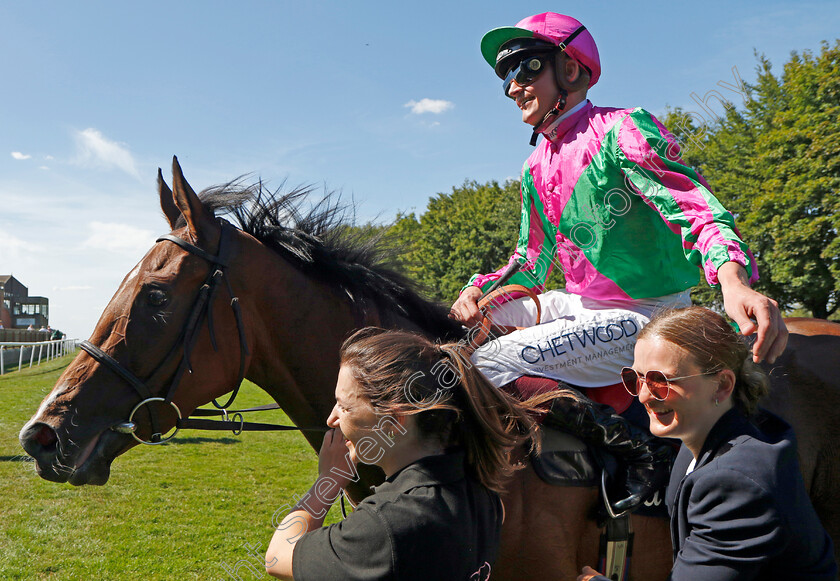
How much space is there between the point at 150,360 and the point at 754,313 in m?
2.05

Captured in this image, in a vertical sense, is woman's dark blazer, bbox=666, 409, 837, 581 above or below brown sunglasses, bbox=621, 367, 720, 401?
below

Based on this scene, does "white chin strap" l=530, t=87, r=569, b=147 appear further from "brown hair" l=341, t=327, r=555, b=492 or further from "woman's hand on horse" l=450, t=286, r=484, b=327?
"brown hair" l=341, t=327, r=555, b=492

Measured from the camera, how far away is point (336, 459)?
172 cm

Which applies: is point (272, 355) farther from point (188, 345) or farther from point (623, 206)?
point (623, 206)

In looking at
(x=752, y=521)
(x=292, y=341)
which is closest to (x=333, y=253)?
(x=292, y=341)

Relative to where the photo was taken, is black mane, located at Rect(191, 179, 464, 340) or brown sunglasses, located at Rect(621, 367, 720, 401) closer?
brown sunglasses, located at Rect(621, 367, 720, 401)

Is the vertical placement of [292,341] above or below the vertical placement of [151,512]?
above

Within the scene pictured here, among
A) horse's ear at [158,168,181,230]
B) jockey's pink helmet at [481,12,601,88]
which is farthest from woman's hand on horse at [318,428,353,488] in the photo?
jockey's pink helmet at [481,12,601,88]

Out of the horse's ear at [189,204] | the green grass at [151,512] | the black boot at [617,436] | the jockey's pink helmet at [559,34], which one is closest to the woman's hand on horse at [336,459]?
the black boot at [617,436]

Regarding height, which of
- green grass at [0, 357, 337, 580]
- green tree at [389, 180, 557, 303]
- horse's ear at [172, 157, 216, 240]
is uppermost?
green tree at [389, 180, 557, 303]

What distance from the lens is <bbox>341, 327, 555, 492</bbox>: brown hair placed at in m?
1.50

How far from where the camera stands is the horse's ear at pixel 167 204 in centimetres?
254

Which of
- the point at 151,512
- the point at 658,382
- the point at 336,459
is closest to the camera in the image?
the point at 658,382

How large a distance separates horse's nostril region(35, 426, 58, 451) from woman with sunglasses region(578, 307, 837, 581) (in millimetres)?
1882
